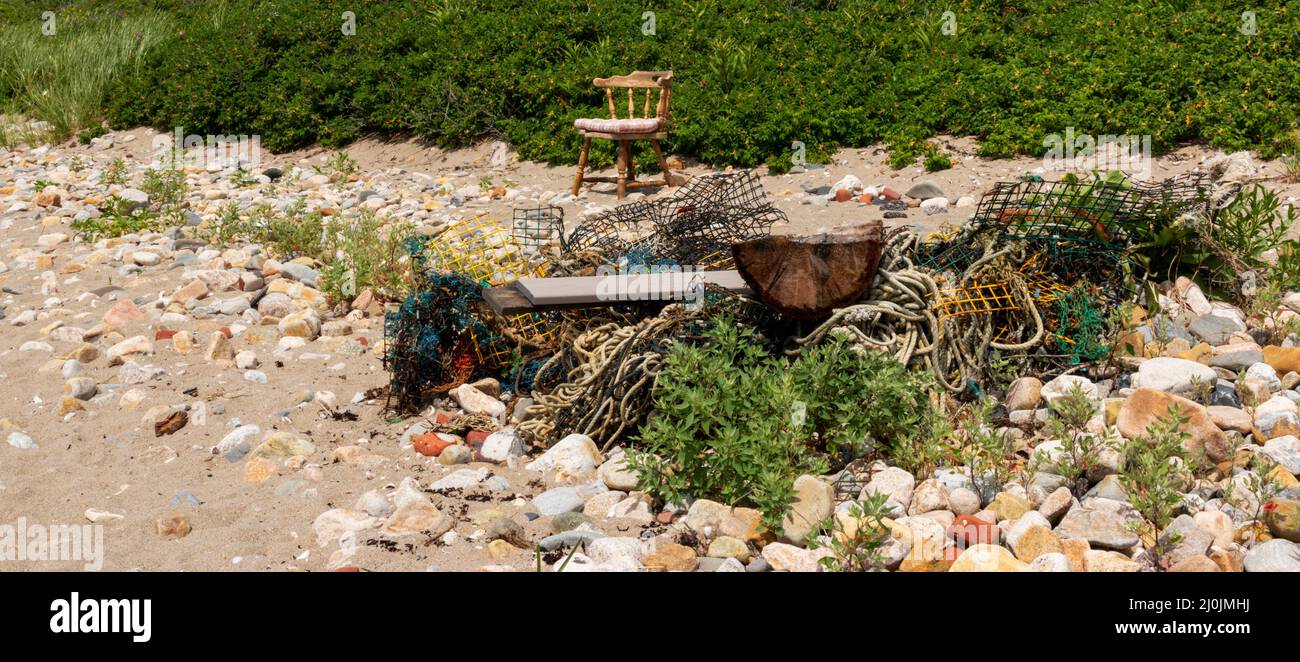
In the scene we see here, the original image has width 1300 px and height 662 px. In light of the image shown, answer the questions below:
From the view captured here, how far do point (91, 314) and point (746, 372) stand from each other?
4.20 m

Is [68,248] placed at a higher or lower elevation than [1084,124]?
lower

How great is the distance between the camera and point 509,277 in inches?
218

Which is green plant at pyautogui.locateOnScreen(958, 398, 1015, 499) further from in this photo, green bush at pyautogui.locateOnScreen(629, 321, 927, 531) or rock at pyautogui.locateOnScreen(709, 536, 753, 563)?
rock at pyautogui.locateOnScreen(709, 536, 753, 563)

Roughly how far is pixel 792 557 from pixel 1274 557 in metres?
1.26

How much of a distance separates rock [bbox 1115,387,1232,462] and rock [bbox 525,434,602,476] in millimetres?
1816

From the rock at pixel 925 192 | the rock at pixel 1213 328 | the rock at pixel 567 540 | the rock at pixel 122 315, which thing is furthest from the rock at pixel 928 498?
the rock at pixel 122 315

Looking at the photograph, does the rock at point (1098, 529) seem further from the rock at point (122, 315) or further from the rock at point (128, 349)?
the rock at point (122, 315)

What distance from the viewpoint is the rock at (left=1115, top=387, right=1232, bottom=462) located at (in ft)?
11.5

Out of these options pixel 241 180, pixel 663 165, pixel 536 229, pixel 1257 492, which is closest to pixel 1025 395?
pixel 1257 492

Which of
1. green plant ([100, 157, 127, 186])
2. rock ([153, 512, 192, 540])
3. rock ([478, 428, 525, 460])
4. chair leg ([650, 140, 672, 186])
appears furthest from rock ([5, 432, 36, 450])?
green plant ([100, 157, 127, 186])

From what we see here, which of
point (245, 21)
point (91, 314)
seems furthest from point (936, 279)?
point (245, 21)

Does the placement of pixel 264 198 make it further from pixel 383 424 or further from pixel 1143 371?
pixel 1143 371

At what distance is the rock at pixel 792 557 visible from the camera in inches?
122

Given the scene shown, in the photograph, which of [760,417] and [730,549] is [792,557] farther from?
[760,417]
